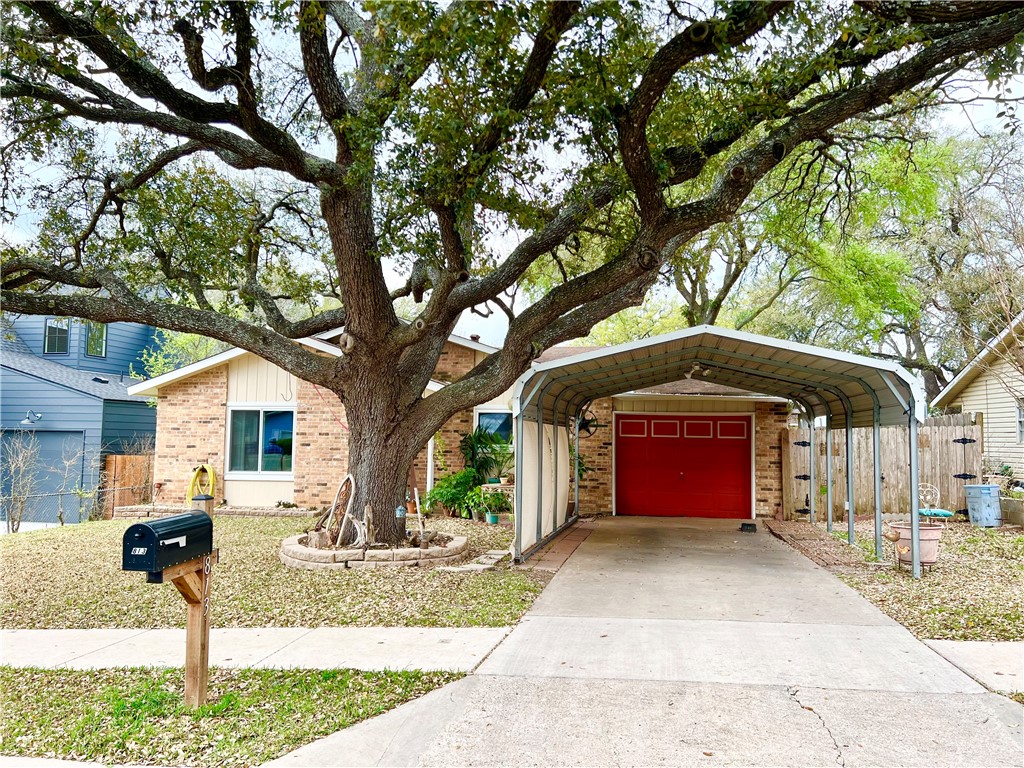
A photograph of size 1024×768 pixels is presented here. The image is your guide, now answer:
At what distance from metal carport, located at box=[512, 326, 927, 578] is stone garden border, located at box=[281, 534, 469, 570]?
111cm

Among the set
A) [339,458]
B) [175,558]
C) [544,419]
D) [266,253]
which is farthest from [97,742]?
[339,458]

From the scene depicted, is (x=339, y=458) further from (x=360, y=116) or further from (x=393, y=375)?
(x=360, y=116)

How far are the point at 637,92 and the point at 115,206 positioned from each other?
8.28 m

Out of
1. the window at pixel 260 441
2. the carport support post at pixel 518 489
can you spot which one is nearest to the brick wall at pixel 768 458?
the carport support post at pixel 518 489

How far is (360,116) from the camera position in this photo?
795cm

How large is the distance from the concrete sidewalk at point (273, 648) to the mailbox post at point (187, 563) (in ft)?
2.98

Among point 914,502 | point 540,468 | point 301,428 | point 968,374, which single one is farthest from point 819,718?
point 968,374

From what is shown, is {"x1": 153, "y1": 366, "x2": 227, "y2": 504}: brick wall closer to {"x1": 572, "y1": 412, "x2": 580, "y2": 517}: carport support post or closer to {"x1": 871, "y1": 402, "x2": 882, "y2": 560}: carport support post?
{"x1": 572, "y1": 412, "x2": 580, "y2": 517}: carport support post

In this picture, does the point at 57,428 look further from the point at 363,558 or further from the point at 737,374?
the point at 737,374

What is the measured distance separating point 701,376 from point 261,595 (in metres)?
9.06

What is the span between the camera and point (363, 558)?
9156 millimetres

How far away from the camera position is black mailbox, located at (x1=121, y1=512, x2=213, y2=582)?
3951 mm

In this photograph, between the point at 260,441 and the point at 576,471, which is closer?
the point at 576,471

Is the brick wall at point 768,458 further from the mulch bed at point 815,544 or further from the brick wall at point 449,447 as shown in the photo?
the brick wall at point 449,447
